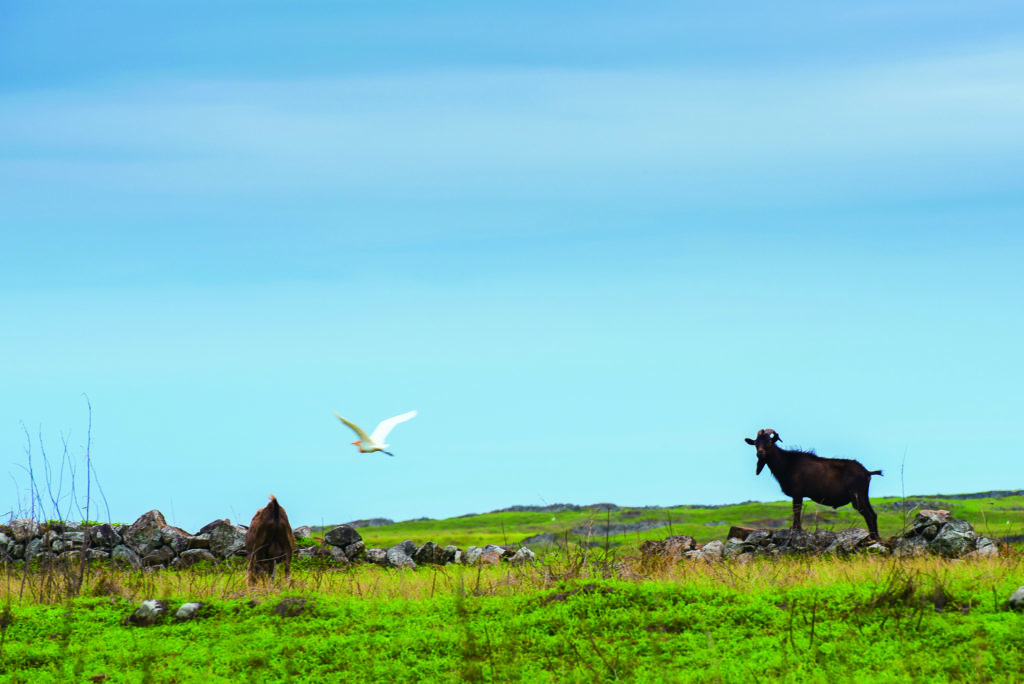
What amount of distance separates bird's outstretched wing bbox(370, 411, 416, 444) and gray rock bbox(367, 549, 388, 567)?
738cm

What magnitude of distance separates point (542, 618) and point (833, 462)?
13530 millimetres

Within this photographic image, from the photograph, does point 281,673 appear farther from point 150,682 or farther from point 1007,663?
point 1007,663

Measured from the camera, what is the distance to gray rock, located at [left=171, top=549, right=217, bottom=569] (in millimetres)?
20875

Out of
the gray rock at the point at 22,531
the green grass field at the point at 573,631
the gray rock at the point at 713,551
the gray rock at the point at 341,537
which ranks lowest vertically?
the green grass field at the point at 573,631

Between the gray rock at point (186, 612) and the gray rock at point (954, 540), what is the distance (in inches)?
495

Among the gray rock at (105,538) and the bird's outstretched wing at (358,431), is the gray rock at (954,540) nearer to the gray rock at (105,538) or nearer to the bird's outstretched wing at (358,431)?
the bird's outstretched wing at (358,431)

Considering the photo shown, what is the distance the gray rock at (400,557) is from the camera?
801 inches

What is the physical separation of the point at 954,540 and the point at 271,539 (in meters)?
12.1

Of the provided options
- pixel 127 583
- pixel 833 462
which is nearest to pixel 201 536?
pixel 127 583

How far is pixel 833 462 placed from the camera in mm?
21703

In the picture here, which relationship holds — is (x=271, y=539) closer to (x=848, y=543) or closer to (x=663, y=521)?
(x=848, y=543)

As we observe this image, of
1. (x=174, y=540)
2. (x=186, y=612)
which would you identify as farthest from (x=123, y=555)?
(x=186, y=612)

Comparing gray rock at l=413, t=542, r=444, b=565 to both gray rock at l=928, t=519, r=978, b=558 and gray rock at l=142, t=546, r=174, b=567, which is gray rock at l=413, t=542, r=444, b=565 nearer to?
gray rock at l=142, t=546, r=174, b=567

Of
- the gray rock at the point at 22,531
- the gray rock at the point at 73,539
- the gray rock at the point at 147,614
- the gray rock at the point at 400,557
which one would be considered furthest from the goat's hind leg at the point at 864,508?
the gray rock at the point at 22,531
